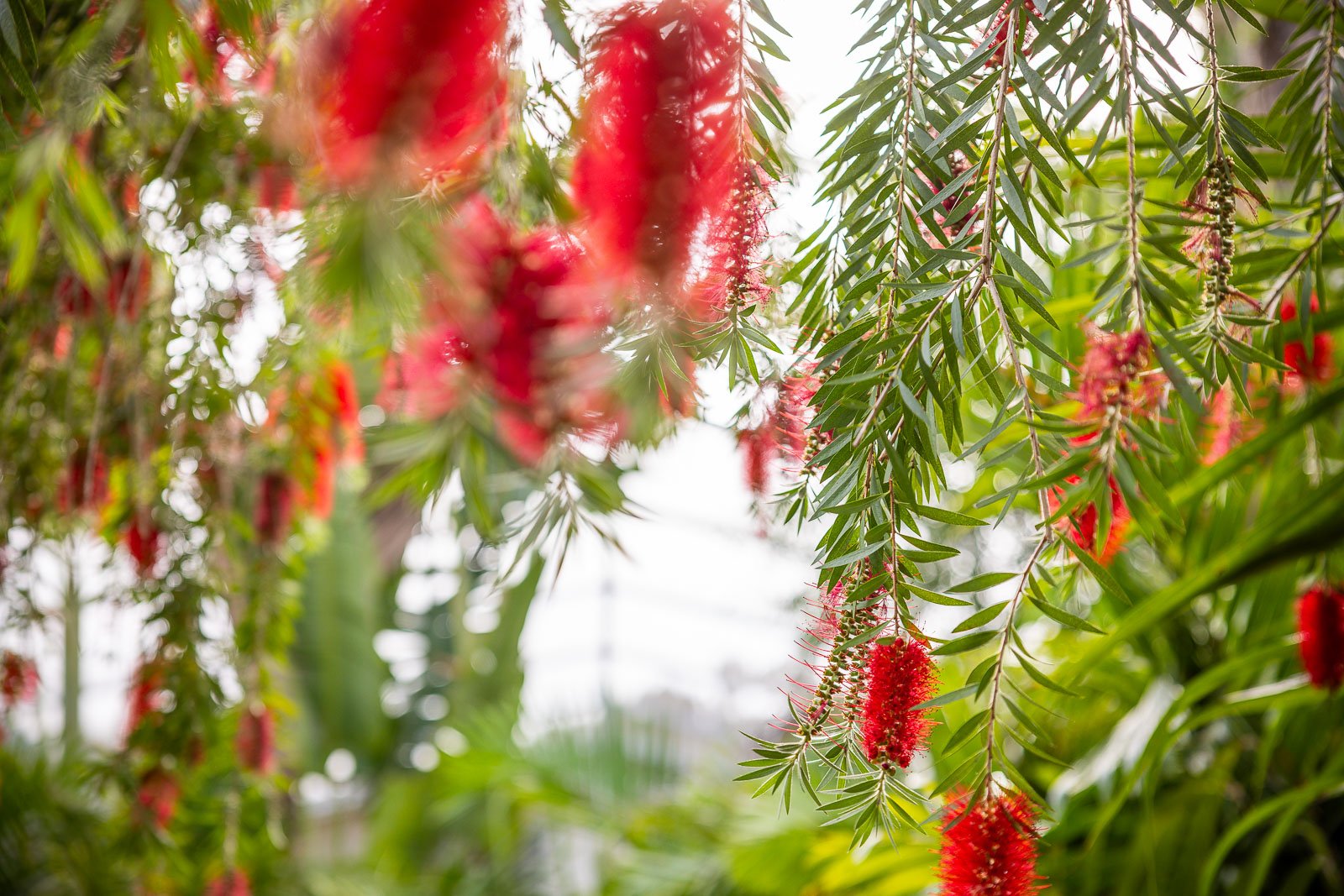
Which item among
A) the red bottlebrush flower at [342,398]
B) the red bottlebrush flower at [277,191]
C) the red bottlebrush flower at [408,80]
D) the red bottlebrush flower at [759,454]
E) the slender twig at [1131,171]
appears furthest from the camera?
the red bottlebrush flower at [342,398]

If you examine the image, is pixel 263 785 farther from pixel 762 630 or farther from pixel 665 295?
pixel 762 630

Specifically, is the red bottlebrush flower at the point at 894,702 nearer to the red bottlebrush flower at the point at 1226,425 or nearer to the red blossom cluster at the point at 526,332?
the red blossom cluster at the point at 526,332

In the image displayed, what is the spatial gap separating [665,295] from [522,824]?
3.00 metres

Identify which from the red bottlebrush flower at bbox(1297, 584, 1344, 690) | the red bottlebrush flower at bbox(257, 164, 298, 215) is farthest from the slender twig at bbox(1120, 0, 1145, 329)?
the red bottlebrush flower at bbox(257, 164, 298, 215)

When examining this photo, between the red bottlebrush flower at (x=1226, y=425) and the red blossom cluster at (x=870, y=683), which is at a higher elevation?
the red bottlebrush flower at (x=1226, y=425)

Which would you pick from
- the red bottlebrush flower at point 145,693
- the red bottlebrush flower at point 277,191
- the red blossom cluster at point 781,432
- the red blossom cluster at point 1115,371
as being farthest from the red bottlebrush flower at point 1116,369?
the red bottlebrush flower at point 145,693

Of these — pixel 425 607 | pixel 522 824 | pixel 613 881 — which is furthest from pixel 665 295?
pixel 425 607

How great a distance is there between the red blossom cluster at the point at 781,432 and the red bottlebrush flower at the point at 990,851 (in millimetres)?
156

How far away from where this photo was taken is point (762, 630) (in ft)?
A: 9.64

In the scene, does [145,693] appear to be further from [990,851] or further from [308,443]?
[990,851]

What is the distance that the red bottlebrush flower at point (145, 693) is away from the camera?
3.08ft

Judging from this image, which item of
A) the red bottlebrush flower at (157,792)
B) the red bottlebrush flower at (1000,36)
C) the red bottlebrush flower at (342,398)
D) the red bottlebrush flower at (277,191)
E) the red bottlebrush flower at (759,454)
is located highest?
the red bottlebrush flower at (277,191)

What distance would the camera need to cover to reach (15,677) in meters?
0.93

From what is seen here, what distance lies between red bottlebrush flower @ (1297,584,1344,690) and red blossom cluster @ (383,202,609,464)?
1.79 feet
